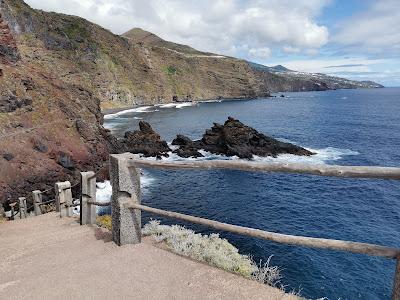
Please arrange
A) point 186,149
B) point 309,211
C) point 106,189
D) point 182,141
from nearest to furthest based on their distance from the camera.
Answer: point 309,211 < point 106,189 < point 186,149 < point 182,141

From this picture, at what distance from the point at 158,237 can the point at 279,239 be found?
3101mm

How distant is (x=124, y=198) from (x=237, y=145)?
45775 mm

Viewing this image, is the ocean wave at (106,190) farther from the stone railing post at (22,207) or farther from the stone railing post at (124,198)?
the stone railing post at (124,198)

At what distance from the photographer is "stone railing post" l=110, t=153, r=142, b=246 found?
654cm

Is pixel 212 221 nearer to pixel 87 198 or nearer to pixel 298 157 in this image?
pixel 87 198

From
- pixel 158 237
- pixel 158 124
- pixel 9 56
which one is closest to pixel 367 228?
pixel 158 237

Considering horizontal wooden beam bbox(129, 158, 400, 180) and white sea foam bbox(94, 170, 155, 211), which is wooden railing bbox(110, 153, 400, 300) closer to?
horizontal wooden beam bbox(129, 158, 400, 180)

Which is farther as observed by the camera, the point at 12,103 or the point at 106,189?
the point at 106,189

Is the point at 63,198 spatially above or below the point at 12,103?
below

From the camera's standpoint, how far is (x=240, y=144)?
52.2 meters

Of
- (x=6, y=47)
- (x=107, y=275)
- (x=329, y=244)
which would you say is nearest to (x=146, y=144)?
(x=6, y=47)

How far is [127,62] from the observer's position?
141m

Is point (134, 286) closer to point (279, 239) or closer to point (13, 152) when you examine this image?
point (279, 239)

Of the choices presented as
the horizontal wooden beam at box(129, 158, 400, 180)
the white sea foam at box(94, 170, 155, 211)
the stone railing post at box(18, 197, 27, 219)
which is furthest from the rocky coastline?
the horizontal wooden beam at box(129, 158, 400, 180)
